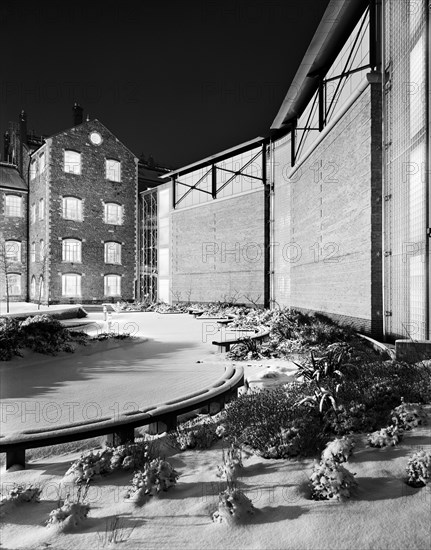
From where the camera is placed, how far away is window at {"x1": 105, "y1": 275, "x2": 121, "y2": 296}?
1104 inches

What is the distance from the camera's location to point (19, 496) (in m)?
3.27

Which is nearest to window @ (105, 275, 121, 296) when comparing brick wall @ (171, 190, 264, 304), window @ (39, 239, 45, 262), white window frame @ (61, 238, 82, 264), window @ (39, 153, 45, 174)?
white window frame @ (61, 238, 82, 264)

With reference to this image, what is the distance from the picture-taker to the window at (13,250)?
27172mm

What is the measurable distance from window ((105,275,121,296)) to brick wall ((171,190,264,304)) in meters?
5.14

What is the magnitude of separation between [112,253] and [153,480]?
86.7 feet

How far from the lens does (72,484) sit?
3508 mm

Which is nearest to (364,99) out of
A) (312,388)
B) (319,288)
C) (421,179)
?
(421,179)

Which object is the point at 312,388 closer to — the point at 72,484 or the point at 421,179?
the point at 72,484

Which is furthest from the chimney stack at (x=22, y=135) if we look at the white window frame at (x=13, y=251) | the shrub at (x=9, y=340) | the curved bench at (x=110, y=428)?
the curved bench at (x=110, y=428)

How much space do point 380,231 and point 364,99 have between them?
13.4 feet

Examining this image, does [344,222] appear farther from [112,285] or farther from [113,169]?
[113,169]

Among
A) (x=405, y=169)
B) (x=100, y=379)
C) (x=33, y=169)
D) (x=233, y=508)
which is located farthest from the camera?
(x=33, y=169)

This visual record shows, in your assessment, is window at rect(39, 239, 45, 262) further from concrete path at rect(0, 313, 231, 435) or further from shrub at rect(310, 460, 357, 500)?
shrub at rect(310, 460, 357, 500)

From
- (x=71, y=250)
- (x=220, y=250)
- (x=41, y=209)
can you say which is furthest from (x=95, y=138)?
(x=220, y=250)
